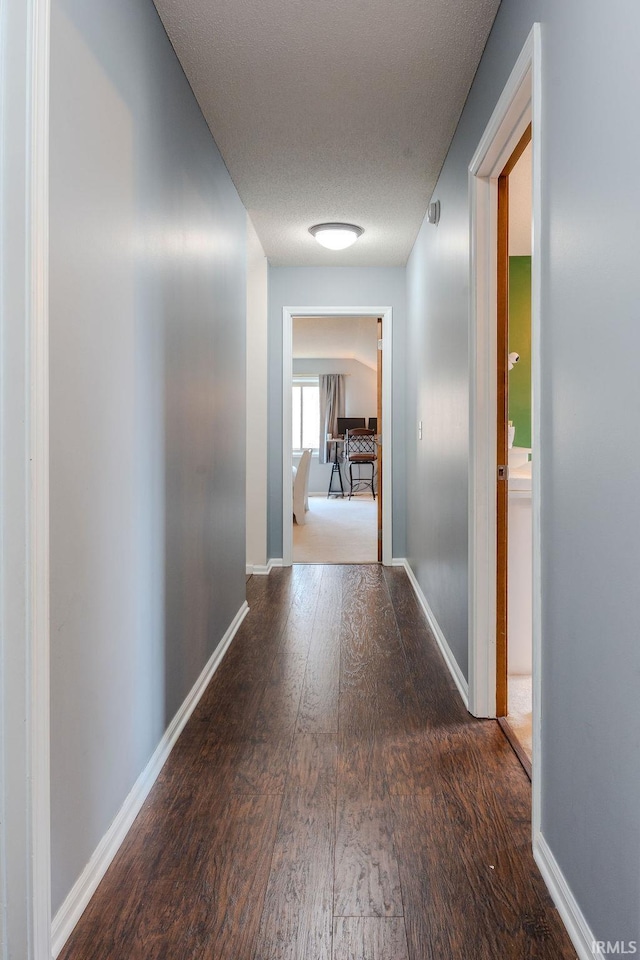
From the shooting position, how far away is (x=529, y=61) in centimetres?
164

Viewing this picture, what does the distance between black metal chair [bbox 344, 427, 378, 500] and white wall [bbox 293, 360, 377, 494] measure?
48 cm

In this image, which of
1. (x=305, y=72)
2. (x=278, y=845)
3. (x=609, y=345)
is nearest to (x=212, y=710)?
(x=278, y=845)

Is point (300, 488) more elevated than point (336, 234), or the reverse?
point (336, 234)

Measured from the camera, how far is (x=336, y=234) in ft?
13.6

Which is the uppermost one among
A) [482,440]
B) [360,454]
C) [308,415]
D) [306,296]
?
[306,296]

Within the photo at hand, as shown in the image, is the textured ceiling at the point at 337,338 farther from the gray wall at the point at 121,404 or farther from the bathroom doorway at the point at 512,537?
the gray wall at the point at 121,404

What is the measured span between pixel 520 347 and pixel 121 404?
10.6ft

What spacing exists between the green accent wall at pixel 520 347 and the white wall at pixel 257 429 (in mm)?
1873

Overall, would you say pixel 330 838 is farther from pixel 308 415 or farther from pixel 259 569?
pixel 308 415

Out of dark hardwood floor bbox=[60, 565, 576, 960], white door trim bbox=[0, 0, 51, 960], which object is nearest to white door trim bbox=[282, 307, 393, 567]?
dark hardwood floor bbox=[60, 565, 576, 960]

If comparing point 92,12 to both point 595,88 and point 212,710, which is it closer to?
point 595,88

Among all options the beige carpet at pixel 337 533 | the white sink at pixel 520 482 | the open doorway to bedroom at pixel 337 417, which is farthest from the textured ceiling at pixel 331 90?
the open doorway to bedroom at pixel 337 417

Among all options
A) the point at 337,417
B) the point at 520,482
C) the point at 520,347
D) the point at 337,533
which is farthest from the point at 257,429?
the point at 337,417

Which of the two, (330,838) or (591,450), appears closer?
(591,450)
